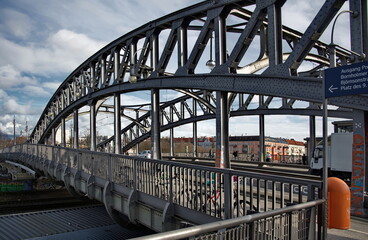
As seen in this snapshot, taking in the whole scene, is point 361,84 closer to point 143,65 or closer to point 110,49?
point 143,65

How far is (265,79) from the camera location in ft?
36.1

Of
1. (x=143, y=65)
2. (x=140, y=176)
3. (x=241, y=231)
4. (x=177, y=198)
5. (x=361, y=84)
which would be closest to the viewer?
(x=241, y=231)

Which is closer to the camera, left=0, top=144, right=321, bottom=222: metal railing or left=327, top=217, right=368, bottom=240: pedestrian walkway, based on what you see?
left=0, top=144, right=321, bottom=222: metal railing

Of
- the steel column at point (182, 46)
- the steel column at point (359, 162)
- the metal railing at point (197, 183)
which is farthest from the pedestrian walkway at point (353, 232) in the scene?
the steel column at point (182, 46)

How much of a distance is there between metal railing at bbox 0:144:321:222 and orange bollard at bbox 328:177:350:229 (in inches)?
8.7

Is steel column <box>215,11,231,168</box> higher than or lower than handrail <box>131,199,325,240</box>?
higher

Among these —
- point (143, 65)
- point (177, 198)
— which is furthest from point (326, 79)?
point (143, 65)

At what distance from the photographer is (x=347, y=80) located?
4.95m

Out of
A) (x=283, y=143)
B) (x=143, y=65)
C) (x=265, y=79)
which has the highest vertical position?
(x=143, y=65)

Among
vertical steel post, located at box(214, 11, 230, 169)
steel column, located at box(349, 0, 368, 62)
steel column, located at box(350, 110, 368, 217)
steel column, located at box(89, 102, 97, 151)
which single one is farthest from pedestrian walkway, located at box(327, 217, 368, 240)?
steel column, located at box(89, 102, 97, 151)

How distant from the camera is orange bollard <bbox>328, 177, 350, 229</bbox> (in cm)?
498

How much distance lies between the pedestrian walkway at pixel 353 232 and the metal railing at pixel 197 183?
103 centimetres

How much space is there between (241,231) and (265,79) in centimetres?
817

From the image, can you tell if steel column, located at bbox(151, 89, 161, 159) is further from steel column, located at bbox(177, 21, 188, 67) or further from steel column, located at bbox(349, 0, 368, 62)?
steel column, located at bbox(349, 0, 368, 62)
